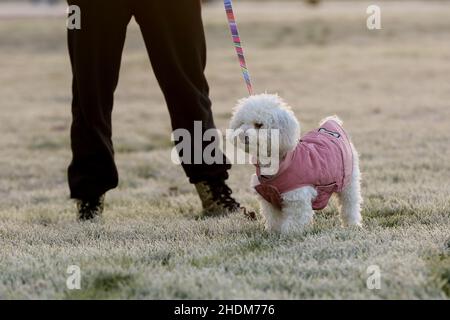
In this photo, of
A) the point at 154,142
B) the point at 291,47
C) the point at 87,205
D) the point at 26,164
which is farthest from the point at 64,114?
the point at 291,47

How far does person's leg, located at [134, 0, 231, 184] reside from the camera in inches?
179

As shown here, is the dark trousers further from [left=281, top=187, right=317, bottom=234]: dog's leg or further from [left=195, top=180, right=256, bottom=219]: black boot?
[left=281, top=187, right=317, bottom=234]: dog's leg

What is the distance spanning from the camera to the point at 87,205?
4.87m

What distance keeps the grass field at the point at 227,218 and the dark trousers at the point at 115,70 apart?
0.38 metres

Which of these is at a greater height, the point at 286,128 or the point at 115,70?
the point at 115,70

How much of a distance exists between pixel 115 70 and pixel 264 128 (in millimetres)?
1260

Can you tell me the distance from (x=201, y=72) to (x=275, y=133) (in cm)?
105

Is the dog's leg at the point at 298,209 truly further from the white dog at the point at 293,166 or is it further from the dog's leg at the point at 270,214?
the dog's leg at the point at 270,214

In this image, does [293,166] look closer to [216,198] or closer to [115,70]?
[216,198]

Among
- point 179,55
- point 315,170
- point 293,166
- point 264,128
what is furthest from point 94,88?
point 315,170

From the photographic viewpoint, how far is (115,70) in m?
4.65

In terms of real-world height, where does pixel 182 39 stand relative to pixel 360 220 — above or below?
above

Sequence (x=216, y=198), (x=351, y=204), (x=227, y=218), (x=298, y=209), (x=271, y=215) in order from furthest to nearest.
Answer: (x=216, y=198)
(x=227, y=218)
(x=351, y=204)
(x=271, y=215)
(x=298, y=209)
